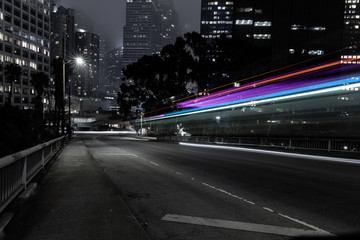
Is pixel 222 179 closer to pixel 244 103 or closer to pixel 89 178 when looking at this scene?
pixel 89 178

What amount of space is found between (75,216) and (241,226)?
3.25 m

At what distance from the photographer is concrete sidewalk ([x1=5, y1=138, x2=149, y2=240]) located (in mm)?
4570

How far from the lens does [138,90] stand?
76938 millimetres

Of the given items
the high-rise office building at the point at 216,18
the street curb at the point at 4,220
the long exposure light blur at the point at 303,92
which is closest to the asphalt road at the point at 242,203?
the street curb at the point at 4,220

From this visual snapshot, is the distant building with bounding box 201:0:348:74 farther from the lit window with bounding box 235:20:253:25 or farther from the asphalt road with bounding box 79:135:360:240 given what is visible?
the asphalt road with bounding box 79:135:360:240

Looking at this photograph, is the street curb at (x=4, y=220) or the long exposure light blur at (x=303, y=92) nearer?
the street curb at (x=4, y=220)

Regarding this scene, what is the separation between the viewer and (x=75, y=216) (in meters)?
5.46

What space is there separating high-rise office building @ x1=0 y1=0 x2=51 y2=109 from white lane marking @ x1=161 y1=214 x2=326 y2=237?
10380 cm

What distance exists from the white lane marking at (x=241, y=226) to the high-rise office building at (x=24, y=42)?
103801 millimetres

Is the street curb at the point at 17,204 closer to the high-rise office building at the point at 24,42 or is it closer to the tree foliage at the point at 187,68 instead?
the tree foliage at the point at 187,68

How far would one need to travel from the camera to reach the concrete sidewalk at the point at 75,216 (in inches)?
180

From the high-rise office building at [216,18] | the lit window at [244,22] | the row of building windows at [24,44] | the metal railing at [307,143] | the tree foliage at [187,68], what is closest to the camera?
the metal railing at [307,143]

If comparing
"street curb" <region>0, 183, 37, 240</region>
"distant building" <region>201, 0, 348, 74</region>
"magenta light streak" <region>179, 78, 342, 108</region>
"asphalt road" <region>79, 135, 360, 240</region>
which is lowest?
"asphalt road" <region>79, 135, 360, 240</region>

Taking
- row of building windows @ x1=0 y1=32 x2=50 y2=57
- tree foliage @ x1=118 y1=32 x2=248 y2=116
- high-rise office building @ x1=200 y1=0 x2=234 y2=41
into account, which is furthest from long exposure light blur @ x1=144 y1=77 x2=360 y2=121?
high-rise office building @ x1=200 y1=0 x2=234 y2=41
